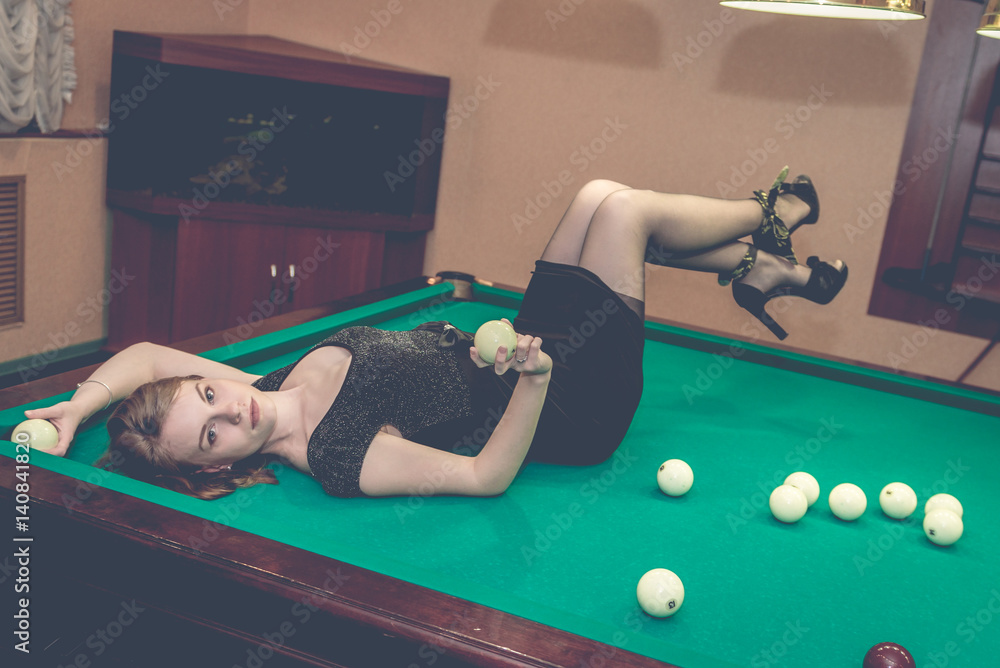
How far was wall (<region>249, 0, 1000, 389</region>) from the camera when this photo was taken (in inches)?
155

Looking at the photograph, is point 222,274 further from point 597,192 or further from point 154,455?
point 154,455

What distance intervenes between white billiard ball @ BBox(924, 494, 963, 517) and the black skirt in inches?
25.9

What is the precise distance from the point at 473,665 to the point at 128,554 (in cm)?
55

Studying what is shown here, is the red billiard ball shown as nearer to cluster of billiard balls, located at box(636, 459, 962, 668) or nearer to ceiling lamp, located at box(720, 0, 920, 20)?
cluster of billiard balls, located at box(636, 459, 962, 668)

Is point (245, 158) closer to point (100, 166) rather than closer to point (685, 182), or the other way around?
point (100, 166)

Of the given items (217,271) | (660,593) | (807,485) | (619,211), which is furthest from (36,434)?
(217,271)

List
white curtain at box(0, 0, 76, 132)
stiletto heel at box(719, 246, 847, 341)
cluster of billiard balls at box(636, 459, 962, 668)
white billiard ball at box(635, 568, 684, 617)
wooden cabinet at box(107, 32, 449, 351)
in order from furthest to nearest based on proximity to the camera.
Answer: wooden cabinet at box(107, 32, 449, 351)
white curtain at box(0, 0, 76, 132)
stiletto heel at box(719, 246, 847, 341)
cluster of billiard balls at box(636, 459, 962, 668)
white billiard ball at box(635, 568, 684, 617)

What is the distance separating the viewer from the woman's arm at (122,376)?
160 cm

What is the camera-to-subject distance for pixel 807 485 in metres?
1.79

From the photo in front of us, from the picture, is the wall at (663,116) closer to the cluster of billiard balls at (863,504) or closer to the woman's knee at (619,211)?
the woman's knee at (619,211)

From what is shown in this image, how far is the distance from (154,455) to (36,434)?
202 mm

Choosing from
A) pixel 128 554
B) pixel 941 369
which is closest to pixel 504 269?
pixel 941 369

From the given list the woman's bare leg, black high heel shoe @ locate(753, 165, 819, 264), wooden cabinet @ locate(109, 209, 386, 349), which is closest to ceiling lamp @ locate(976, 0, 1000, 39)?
black high heel shoe @ locate(753, 165, 819, 264)

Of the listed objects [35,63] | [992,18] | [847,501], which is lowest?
[847,501]
